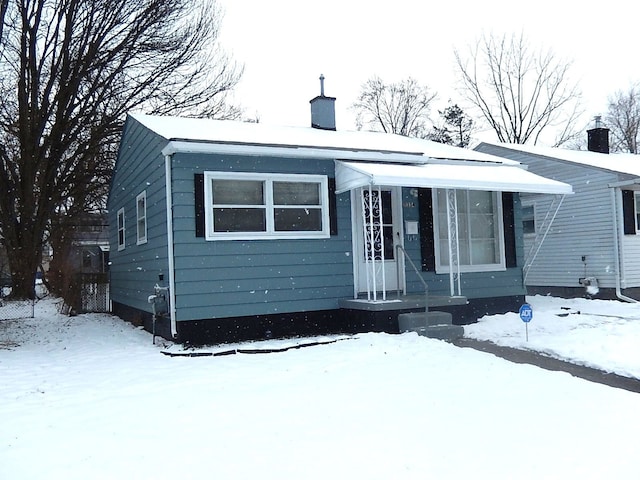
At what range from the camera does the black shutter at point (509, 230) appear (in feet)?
34.1

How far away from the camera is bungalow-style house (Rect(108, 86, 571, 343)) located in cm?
799

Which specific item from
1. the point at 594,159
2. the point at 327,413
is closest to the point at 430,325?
the point at 327,413

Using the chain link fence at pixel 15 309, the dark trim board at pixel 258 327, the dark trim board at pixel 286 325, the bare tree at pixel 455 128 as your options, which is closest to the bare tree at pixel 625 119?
the bare tree at pixel 455 128

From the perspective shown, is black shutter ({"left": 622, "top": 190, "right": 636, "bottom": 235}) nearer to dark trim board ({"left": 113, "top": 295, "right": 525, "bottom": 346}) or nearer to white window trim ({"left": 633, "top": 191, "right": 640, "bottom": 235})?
white window trim ({"left": 633, "top": 191, "right": 640, "bottom": 235})

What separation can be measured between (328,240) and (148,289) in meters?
3.34

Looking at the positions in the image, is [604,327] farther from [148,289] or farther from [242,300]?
[148,289]

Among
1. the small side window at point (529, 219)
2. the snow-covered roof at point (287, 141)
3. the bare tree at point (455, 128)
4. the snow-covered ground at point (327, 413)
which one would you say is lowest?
the snow-covered ground at point (327, 413)

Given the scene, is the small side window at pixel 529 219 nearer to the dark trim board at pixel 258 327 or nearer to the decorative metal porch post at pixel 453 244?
the decorative metal porch post at pixel 453 244

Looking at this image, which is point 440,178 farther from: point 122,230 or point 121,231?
point 121,231

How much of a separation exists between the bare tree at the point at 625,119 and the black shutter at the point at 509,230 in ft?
103

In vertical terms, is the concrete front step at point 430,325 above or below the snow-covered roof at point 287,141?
below

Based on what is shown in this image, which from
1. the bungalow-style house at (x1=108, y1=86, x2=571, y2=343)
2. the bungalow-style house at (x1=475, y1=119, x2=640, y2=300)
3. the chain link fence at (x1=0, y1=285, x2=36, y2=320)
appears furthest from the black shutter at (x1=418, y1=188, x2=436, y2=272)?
the chain link fence at (x1=0, y1=285, x2=36, y2=320)

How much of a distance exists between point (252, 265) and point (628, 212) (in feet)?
31.9

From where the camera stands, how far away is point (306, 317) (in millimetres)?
8703
